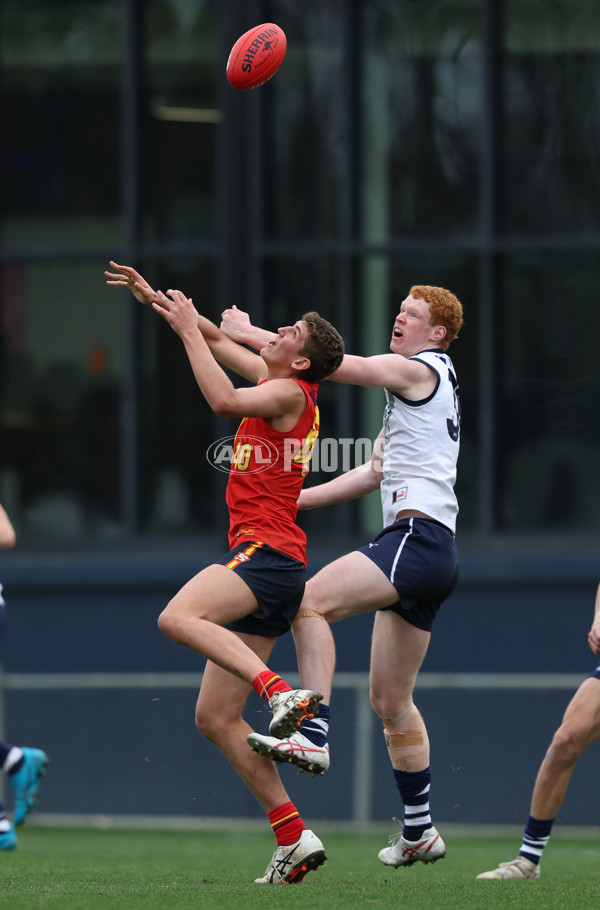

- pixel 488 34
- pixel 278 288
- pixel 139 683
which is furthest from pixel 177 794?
pixel 488 34

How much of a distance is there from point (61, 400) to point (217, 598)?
6.72m

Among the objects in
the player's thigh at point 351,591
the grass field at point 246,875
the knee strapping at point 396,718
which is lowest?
the grass field at point 246,875

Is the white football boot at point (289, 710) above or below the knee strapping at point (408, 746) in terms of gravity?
above

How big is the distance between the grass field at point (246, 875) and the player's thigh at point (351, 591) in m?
1.29

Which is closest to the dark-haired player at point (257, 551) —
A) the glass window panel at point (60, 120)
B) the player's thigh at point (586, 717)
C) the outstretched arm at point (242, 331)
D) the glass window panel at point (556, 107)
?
the outstretched arm at point (242, 331)

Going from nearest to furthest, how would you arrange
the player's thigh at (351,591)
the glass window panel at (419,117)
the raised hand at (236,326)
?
the player's thigh at (351,591) → the raised hand at (236,326) → the glass window panel at (419,117)

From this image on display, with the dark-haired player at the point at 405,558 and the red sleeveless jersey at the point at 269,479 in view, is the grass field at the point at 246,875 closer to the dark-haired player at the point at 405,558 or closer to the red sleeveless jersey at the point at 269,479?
the dark-haired player at the point at 405,558

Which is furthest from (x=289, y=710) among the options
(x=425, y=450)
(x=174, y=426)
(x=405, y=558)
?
(x=174, y=426)

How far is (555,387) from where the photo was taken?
12.3 metres

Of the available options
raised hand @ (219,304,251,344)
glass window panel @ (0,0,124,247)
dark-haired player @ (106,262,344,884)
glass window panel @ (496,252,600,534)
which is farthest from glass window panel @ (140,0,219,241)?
dark-haired player @ (106,262,344,884)

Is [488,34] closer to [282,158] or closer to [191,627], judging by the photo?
[282,158]

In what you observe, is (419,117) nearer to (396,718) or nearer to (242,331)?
(242,331)

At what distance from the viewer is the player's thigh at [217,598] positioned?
6.60 metres

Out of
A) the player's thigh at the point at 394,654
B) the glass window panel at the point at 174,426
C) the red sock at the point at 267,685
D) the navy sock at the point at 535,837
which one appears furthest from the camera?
the glass window panel at the point at 174,426
